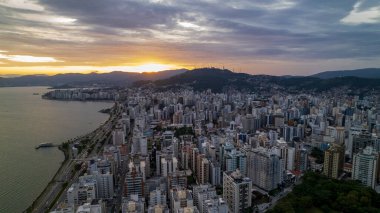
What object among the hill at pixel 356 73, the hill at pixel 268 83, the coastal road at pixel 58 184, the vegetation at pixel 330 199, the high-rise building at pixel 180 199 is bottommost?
the coastal road at pixel 58 184

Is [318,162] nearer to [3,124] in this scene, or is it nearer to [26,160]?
[26,160]

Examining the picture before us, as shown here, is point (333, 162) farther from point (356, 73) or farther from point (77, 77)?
point (77, 77)

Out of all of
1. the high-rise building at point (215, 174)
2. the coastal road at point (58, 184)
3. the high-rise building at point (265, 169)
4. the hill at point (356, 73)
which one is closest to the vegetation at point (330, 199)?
the high-rise building at point (265, 169)

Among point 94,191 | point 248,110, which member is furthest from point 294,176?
point 248,110

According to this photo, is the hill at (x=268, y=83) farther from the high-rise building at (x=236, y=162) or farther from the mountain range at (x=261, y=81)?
the high-rise building at (x=236, y=162)

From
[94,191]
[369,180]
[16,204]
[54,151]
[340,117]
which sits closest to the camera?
[94,191]

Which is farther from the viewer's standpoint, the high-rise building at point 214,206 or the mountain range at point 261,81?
the mountain range at point 261,81
